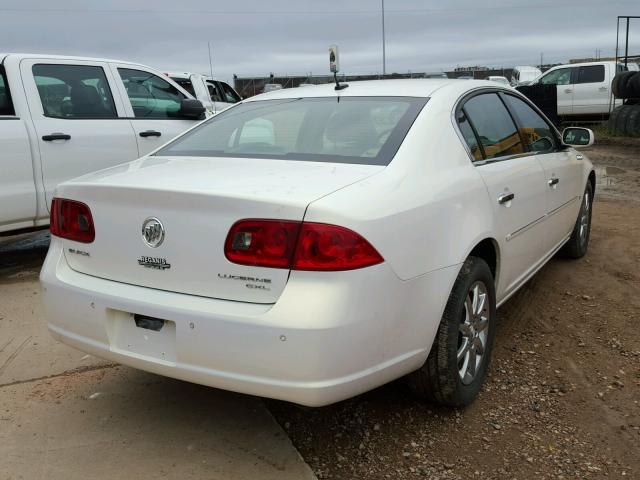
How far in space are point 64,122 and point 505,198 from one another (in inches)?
156

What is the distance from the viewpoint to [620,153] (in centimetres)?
1266

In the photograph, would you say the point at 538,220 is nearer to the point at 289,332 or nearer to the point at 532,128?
the point at 532,128

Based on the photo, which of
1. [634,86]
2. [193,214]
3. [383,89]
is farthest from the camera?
[634,86]

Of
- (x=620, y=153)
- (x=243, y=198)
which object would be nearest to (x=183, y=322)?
(x=243, y=198)

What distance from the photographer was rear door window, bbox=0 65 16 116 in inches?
207

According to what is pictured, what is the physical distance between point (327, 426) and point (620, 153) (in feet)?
38.3

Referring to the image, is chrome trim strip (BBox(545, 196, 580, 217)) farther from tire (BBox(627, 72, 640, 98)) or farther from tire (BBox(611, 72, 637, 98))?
tire (BBox(611, 72, 637, 98))

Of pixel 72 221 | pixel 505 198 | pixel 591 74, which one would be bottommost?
pixel 505 198

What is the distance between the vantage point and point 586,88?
57.5 feet

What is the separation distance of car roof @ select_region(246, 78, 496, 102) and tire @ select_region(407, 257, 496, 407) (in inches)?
38.2

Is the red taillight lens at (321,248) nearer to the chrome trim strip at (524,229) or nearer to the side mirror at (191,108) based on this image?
the chrome trim strip at (524,229)

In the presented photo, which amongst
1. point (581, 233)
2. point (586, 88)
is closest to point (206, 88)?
point (581, 233)

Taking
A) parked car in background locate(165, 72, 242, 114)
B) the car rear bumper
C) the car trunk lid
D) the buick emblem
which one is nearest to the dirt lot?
the car rear bumper

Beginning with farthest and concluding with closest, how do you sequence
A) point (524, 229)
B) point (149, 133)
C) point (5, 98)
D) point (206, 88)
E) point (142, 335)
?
point (206, 88) → point (149, 133) → point (5, 98) → point (524, 229) → point (142, 335)
